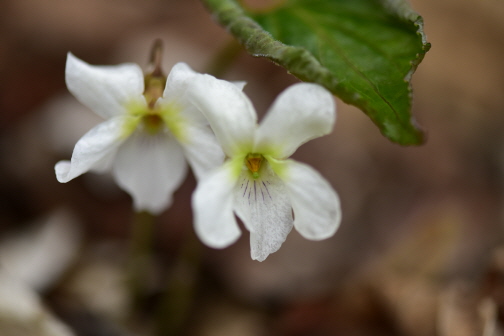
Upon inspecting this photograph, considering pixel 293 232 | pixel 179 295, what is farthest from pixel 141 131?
pixel 293 232

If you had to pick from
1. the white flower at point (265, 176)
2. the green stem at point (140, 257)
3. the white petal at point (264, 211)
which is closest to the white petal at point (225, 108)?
the white flower at point (265, 176)

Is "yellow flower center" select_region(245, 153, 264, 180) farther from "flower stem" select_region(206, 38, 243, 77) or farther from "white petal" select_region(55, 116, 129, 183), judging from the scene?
"flower stem" select_region(206, 38, 243, 77)

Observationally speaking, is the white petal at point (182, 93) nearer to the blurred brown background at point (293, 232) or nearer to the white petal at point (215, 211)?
the white petal at point (215, 211)

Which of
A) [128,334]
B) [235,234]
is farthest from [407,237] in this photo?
[235,234]

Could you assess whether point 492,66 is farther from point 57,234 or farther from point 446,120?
point 57,234

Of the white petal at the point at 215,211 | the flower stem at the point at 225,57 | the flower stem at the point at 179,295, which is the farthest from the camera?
the flower stem at the point at 179,295

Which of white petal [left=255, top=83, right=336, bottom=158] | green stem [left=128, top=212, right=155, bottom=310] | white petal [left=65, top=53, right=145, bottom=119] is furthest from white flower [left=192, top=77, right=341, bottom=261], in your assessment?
green stem [left=128, top=212, right=155, bottom=310]

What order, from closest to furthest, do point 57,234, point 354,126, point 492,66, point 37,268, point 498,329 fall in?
1. point 498,329
2. point 37,268
3. point 57,234
4. point 354,126
5. point 492,66
